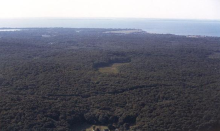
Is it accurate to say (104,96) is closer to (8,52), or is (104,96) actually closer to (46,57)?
(46,57)

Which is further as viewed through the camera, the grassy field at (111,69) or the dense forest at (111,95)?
A: the grassy field at (111,69)

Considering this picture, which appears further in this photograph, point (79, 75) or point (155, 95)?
point (79, 75)

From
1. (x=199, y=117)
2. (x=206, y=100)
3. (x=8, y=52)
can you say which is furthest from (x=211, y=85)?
(x=8, y=52)

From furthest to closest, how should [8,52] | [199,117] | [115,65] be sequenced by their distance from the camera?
[8,52], [115,65], [199,117]

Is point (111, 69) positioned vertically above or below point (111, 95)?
above

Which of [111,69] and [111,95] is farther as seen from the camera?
[111,69]

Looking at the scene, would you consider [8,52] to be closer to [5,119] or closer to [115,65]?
[115,65]

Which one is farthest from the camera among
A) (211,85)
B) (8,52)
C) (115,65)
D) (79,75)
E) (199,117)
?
(8,52)

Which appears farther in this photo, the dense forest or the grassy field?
the grassy field

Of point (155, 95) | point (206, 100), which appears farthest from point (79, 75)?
point (206, 100)
